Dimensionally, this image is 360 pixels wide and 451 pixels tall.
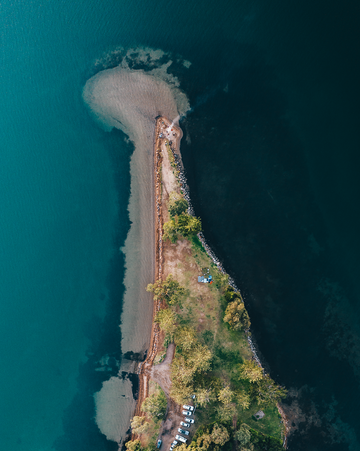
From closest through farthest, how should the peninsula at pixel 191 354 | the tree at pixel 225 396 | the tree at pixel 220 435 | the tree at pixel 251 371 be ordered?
the tree at pixel 220 435 → the tree at pixel 225 396 → the tree at pixel 251 371 → the peninsula at pixel 191 354

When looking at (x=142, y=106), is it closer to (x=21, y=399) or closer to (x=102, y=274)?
(x=102, y=274)

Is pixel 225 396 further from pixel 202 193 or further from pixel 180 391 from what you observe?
pixel 202 193

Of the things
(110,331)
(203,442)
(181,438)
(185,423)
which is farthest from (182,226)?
(181,438)

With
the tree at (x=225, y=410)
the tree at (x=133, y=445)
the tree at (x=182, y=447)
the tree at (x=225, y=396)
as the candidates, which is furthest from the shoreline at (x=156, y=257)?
the tree at (x=225, y=410)

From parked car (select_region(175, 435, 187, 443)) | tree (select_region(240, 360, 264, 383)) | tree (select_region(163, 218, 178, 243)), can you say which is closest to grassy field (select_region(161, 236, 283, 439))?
tree (select_region(240, 360, 264, 383))

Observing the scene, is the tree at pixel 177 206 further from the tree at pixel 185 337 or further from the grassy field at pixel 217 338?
the tree at pixel 185 337

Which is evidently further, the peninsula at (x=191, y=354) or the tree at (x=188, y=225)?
the tree at (x=188, y=225)

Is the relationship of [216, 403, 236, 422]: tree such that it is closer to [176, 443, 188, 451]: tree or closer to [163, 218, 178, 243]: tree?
[176, 443, 188, 451]: tree
